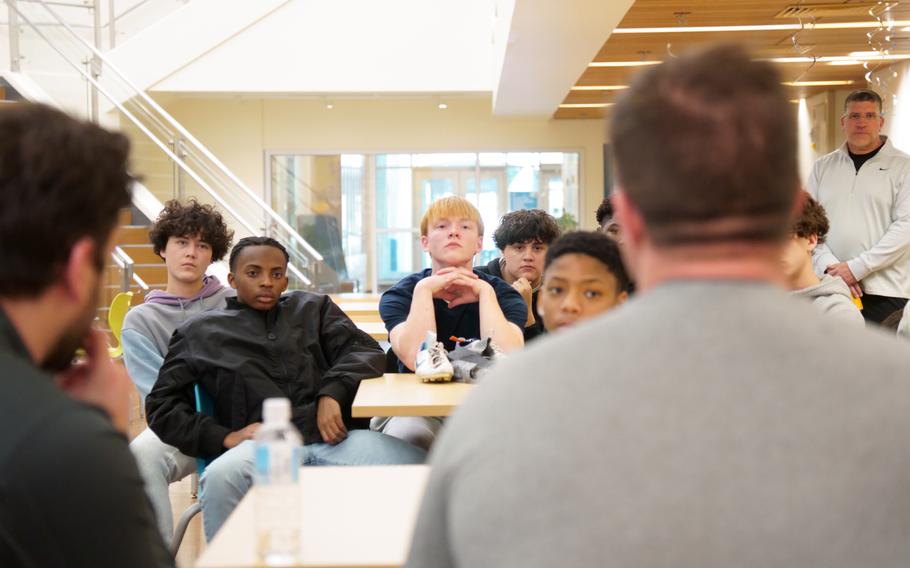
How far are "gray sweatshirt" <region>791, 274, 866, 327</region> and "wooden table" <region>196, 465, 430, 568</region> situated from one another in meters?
1.57

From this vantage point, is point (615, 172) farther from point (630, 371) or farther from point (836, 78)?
point (836, 78)

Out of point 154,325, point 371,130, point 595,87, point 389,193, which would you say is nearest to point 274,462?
point 154,325

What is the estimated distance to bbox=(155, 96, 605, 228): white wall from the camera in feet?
40.7

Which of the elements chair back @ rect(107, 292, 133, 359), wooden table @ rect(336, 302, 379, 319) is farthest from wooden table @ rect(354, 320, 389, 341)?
chair back @ rect(107, 292, 133, 359)

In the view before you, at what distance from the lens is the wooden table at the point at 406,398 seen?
2723mm

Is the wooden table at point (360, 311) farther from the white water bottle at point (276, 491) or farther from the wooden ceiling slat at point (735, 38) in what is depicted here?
the white water bottle at point (276, 491)

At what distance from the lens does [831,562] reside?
914 millimetres

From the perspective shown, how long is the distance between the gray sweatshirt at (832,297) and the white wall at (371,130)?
9.31 m

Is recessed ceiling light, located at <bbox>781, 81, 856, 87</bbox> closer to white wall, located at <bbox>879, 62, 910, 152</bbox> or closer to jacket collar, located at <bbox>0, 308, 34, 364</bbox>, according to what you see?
white wall, located at <bbox>879, 62, 910, 152</bbox>

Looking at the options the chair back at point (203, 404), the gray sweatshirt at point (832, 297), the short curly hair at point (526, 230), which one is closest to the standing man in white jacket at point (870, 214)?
the short curly hair at point (526, 230)

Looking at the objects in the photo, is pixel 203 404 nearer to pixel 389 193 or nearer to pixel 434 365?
pixel 434 365

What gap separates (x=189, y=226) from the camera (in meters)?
3.98

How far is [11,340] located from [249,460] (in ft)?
5.96

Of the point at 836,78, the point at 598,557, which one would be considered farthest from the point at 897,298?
the point at 836,78
